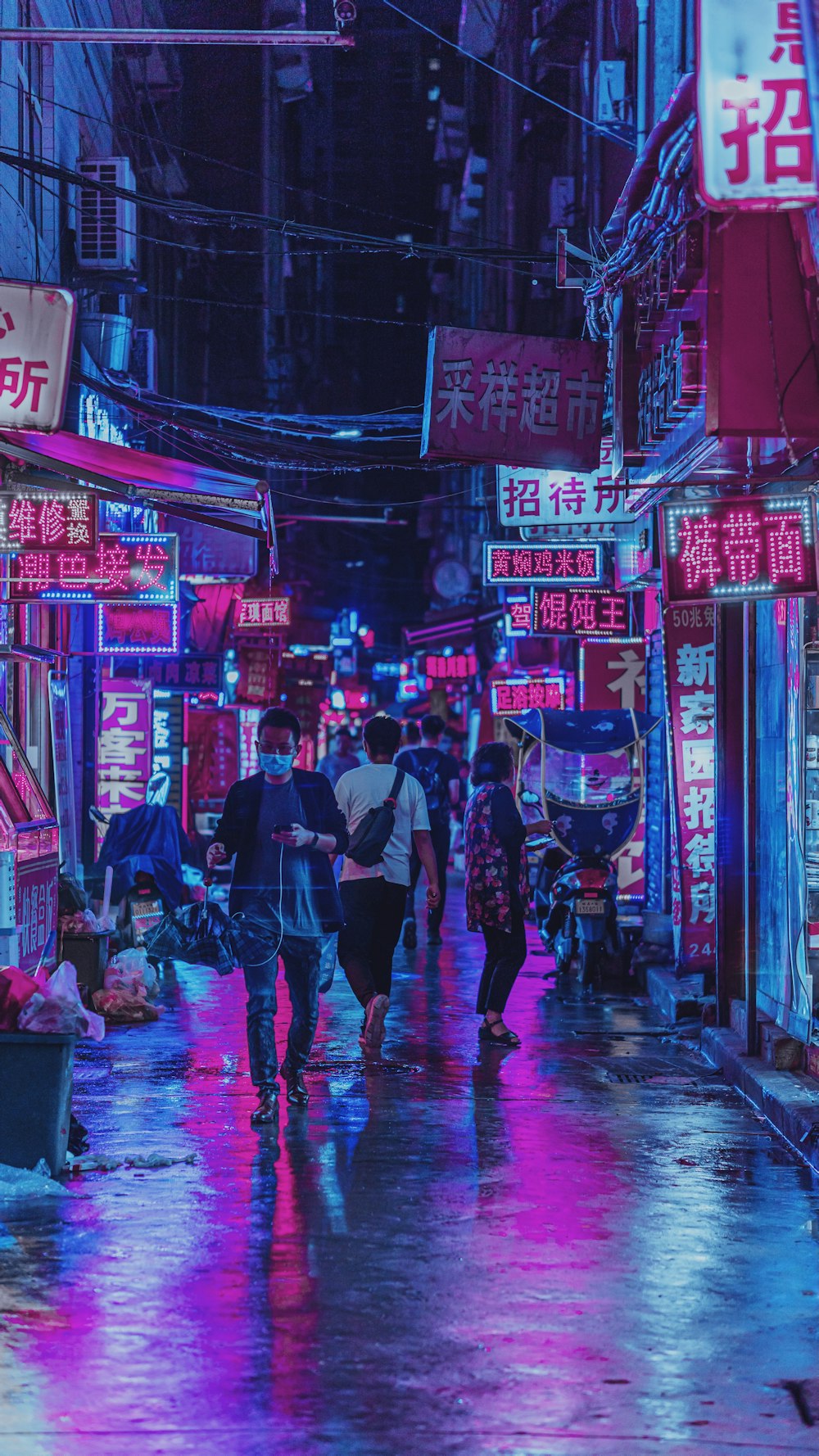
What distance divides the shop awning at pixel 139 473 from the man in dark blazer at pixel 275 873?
13.2ft

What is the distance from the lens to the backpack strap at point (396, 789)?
414 inches

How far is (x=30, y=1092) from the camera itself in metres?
7.24

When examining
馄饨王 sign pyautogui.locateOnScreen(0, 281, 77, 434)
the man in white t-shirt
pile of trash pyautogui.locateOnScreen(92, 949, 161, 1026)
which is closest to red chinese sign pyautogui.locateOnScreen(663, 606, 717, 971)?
the man in white t-shirt

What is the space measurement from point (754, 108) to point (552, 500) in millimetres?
9833

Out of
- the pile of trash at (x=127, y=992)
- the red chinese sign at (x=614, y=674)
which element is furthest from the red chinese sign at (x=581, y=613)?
the pile of trash at (x=127, y=992)

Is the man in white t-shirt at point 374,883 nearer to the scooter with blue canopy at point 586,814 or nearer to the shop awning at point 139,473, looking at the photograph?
the shop awning at point 139,473

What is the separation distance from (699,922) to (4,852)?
17.7ft

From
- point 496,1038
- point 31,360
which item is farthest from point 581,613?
point 31,360

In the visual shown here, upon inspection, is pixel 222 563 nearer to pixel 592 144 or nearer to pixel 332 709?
pixel 592 144

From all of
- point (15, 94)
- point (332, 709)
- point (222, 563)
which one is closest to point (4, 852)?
point (15, 94)

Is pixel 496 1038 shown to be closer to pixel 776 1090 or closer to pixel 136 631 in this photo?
pixel 776 1090

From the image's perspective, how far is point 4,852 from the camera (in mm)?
10523

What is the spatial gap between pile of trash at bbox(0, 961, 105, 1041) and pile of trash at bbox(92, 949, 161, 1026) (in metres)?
4.97

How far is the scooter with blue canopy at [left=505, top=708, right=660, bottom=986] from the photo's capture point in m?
14.5
